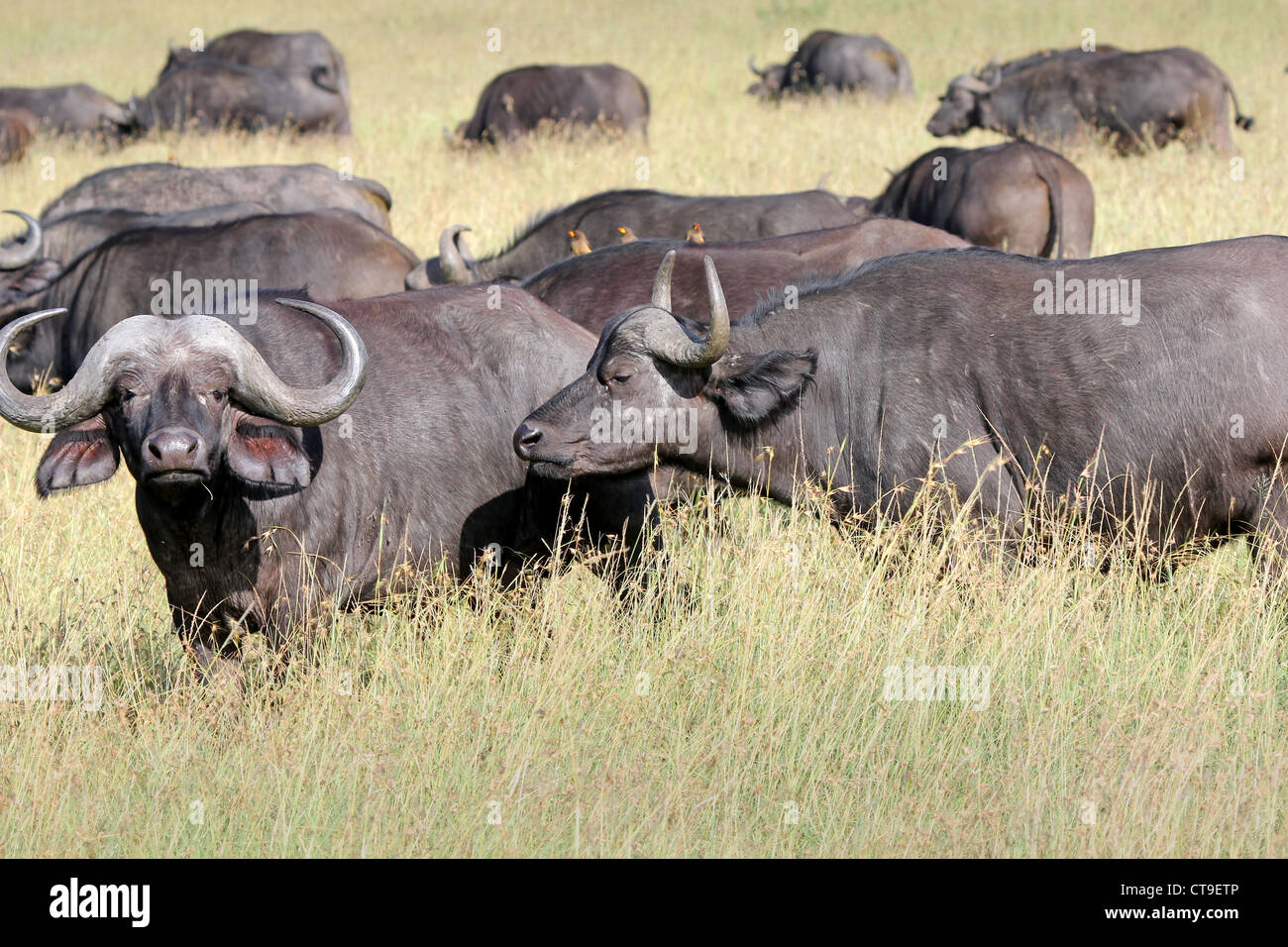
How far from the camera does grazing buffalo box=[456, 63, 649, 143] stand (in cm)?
1978

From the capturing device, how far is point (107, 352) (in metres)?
4.46

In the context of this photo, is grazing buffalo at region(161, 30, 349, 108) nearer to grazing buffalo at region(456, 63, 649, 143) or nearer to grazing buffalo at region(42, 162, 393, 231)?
grazing buffalo at region(456, 63, 649, 143)

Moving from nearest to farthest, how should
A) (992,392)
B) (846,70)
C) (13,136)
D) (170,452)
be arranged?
(170,452) < (992,392) < (13,136) < (846,70)

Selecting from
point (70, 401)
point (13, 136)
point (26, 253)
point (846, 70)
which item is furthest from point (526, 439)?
point (846, 70)

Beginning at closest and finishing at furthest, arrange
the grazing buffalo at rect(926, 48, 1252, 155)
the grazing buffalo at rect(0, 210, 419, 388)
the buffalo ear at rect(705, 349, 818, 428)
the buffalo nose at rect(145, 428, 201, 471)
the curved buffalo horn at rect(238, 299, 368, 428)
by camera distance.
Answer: the buffalo nose at rect(145, 428, 201, 471) < the curved buffalo horn at rect(238, 299, 368, 428) < the buffalo ear at rect(705, 349, 818, 428) < the grazing buffalo at rect(0, 210, 419, 388) < the grazing buffalo at rect(926, 48, 1252, 155)

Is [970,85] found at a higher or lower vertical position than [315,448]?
higher

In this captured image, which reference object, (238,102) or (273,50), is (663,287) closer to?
(238,102)

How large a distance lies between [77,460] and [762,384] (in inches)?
101

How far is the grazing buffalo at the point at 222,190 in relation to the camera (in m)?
13.6

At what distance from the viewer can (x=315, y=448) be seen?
507cm

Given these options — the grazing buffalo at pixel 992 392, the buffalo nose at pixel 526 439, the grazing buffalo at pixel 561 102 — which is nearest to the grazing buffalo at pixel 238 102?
the grazing buffalo at pixel 561 102

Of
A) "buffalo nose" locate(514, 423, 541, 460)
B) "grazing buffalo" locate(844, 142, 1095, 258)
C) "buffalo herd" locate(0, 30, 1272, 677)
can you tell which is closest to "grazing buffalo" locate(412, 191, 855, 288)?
"grazing buffalo" locate(844, 142, 1095, 258)

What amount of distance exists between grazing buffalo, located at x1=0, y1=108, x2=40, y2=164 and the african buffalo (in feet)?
4.10
